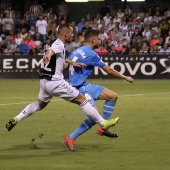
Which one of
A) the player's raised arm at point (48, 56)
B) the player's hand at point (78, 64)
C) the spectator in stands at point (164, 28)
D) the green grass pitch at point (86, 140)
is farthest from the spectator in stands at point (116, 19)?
the player's raised arm at point (48, 56)

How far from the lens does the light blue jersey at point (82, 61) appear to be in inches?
452

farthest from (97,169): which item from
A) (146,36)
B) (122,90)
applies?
(146,36)

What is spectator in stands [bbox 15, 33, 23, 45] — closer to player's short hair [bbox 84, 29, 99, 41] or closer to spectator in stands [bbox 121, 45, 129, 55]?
spectator in stands [bbox 121, 45, 129, 55]

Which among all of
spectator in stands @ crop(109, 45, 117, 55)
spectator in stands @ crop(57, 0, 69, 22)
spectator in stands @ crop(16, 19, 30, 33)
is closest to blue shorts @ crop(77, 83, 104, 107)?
spectator in stands @ crop(109, 45, 117, 55)

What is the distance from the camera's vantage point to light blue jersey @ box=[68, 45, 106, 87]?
1149cm

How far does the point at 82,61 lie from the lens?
11500 mm

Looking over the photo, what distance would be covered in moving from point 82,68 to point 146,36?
2049 centimetres

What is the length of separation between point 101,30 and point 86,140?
2122 centimetres

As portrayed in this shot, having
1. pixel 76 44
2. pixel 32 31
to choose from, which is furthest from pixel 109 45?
pixel 32 31

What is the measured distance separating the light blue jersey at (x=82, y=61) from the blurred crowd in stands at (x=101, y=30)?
61.1 feet

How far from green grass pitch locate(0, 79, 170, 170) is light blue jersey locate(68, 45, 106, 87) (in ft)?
3.48

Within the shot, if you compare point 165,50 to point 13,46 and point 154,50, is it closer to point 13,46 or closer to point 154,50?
point 154,50

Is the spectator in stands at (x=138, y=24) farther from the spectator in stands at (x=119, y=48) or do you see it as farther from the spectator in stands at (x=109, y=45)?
the spectator in stands at (x=119, y=48)

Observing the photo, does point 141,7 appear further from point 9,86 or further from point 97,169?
point 97,169
